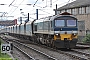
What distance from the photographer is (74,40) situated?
24891mm

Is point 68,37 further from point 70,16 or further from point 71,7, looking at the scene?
point 71,7

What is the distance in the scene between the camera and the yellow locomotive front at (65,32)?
974 inches

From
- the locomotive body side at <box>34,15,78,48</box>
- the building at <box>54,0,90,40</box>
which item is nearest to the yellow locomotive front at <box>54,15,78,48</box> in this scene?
the locomotive body side at <box>34,15,78,48</box>

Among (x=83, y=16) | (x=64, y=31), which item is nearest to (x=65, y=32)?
(x=64, y=31)

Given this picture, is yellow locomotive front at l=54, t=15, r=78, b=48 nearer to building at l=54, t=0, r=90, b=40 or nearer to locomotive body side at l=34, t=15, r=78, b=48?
locomotive body side at l=34, t=15, r=78, b=48

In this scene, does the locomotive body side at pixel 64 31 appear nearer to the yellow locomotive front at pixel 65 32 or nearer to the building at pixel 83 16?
the yellow locomotive front at pixel 65 32

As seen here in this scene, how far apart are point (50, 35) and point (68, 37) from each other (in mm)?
2183

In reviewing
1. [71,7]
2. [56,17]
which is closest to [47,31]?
[56,17]

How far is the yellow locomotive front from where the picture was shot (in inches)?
974

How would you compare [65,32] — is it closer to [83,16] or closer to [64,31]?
[64,31]

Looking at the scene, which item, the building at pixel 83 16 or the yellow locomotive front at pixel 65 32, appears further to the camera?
the building at pixel 83 16

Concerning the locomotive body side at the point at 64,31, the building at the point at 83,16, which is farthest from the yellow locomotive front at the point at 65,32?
the building at the point at 83,16

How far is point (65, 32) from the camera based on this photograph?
81.1ft

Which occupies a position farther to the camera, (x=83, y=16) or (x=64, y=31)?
(x=83, y=16)
